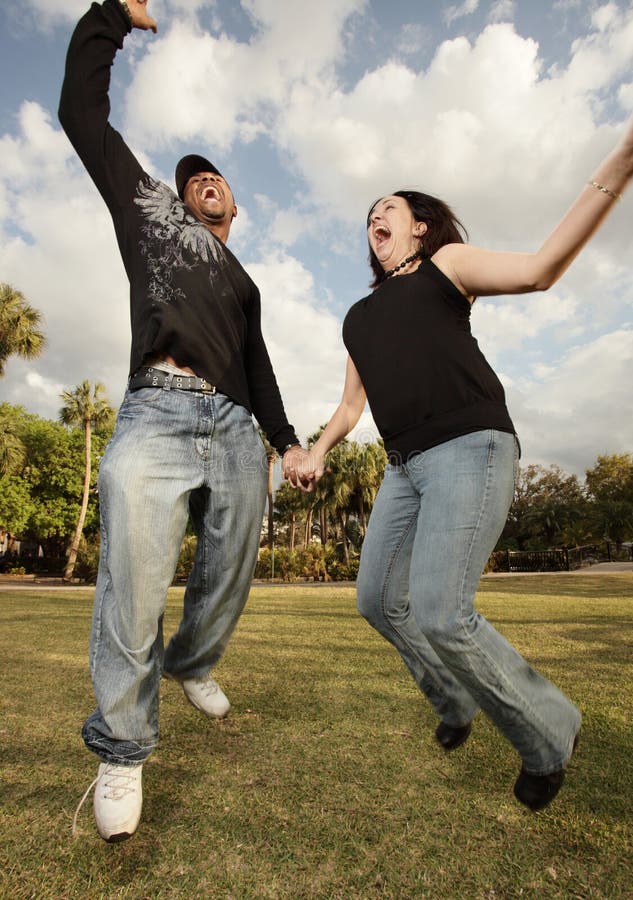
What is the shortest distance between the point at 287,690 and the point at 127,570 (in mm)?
2724

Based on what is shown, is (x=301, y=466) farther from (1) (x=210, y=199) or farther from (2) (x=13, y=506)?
(2) (x=13, y=506)

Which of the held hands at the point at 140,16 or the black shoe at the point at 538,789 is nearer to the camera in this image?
the black shoe at the point at 538,789

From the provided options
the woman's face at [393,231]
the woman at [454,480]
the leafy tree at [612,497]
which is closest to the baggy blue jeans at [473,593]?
the woman at [454,480]

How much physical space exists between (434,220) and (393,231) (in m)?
0.19

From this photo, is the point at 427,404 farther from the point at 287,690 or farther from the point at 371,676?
the point at 371,676

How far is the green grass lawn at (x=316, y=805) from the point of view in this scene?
1.82m

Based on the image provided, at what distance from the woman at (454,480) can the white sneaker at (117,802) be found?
1113 millimetres

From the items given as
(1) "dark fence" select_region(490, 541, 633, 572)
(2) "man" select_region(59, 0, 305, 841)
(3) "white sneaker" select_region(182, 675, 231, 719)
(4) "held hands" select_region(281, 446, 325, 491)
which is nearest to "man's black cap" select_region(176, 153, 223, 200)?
(2) "man" select_region(59, 0, 305, 841)

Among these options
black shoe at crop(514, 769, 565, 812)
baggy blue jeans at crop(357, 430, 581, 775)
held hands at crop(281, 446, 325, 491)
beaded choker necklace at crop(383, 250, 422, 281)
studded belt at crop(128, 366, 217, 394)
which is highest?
beaded choker necklace at crop(383, 250, 422, 281)

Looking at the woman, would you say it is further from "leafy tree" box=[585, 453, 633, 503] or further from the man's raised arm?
"leafy tree" box=[585, 453, 633, 503]

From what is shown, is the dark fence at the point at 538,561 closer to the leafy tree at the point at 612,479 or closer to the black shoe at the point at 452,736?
the leafy tree at the point at 612,479

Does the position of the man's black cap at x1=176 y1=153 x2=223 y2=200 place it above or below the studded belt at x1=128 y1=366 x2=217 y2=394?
above

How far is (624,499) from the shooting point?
53688mm

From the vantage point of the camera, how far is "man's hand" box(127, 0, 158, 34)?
2494 mm
